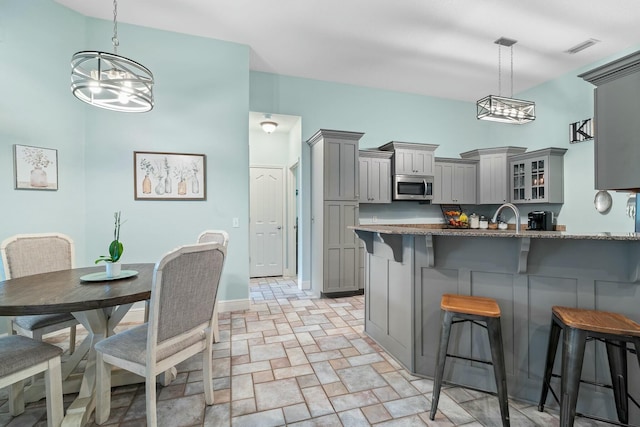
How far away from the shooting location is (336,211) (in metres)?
4.29

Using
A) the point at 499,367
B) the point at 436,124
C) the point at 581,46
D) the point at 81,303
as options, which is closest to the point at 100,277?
the point at 81,303

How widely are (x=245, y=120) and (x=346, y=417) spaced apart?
3.25 metres

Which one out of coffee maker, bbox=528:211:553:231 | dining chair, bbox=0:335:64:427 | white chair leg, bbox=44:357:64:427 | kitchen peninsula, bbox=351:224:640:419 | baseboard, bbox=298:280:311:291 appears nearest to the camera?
dining chair, bbox=0:335:64:427

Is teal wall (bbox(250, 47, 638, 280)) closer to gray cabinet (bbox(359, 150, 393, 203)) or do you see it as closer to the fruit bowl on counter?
the fruit bowl on counter

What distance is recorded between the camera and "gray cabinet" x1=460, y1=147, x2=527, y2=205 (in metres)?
5.25

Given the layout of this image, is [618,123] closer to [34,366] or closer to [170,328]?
[170,328]

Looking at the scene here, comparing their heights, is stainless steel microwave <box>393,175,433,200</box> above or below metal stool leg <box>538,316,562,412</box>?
above

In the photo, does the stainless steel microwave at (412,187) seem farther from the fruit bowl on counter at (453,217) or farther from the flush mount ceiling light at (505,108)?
the flush mount ceiling light at (505,108)

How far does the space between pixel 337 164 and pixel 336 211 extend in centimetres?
68

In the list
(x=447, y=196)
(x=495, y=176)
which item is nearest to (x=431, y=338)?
(x=447, y=196)

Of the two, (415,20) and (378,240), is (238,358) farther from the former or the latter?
(415,20)

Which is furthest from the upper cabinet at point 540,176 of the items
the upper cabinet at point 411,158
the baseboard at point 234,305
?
the baseboard at point 234,305

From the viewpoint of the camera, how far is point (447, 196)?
534 cm

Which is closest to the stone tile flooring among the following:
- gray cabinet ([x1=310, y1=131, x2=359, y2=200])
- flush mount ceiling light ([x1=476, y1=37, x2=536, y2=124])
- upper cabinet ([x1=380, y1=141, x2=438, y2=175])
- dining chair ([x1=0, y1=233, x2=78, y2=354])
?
dining chair ([x1=0, y1=233, x2=78, y2=354])
